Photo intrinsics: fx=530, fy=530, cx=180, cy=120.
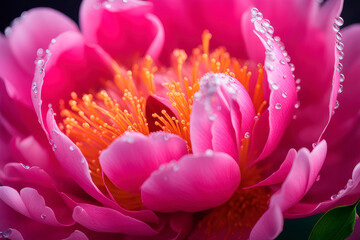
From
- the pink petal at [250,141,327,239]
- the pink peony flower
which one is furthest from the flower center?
the pink petal at [250,141,327,239]

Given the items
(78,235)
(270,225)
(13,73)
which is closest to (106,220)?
(78,235)

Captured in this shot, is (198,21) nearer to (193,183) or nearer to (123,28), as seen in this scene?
(123,28)

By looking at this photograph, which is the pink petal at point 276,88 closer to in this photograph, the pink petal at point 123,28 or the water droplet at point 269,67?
the water droplet at point 269,67

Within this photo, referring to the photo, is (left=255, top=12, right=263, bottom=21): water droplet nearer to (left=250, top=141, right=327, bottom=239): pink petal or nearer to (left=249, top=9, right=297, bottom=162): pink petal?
(left=249, top=9, right=297, bottom=162): pink petal

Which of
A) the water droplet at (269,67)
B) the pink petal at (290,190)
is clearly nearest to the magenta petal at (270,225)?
the pink petal at (290,190)

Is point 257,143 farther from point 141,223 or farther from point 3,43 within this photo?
point 3,43
